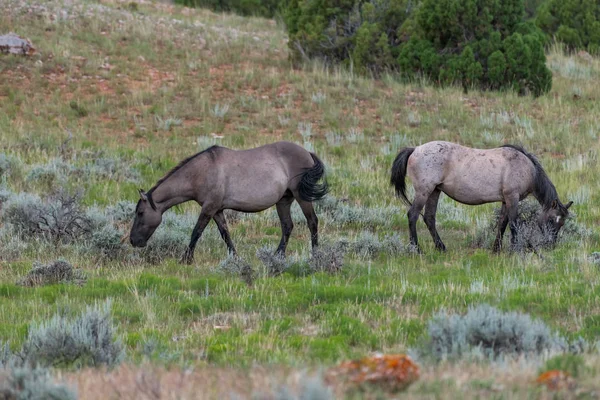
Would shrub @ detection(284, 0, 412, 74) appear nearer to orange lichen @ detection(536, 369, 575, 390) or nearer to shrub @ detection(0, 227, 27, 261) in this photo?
shrub @ detection(0, 227, 27, 261)

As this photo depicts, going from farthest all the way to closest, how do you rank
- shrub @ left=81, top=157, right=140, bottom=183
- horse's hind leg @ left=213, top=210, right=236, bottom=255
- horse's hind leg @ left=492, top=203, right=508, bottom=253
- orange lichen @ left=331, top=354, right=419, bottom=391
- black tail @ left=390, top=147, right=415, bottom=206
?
1. shrub @ left=81, top=157, right=140, bottom=183
2. black tail @ left=390, top=147, right=415, bottom=206
3. horse's hind leg @ left=492, top=203, right=508, bottom=253
4. horse's hind leg @ left=213, top=210, right=236, bottom=255
5. orange lichen @ left=331, top=354, right=419, bottom=391

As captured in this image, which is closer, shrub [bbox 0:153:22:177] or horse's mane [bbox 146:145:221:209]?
horse's mane [bbox 146:145:221:209]

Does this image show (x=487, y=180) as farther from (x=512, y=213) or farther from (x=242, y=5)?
(x=242, y=5)

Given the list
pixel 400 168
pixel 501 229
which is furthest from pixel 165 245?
pixel 501 229

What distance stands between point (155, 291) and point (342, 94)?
47.5 ft

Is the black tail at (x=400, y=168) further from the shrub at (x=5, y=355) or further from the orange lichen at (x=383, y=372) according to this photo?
the orange lichen at (x=383, y=372)

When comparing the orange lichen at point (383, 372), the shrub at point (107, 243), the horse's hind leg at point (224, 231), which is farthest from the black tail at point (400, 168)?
the orange lichen at point (383, 372)

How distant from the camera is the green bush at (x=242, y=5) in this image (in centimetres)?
4344

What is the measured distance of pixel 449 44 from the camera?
80.1ft

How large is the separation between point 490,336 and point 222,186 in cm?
581

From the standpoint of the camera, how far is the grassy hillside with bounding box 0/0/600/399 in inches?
296

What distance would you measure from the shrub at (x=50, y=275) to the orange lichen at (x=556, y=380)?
606 centimetres

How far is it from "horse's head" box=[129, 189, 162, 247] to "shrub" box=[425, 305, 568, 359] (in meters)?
5.81

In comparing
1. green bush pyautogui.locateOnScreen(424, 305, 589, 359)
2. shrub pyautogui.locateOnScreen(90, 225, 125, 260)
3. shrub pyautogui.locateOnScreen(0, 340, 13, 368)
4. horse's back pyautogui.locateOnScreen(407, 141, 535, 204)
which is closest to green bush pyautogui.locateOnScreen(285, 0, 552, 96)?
horse's back pyautogui.locateOnScreen(407, 141, 535, 204)
